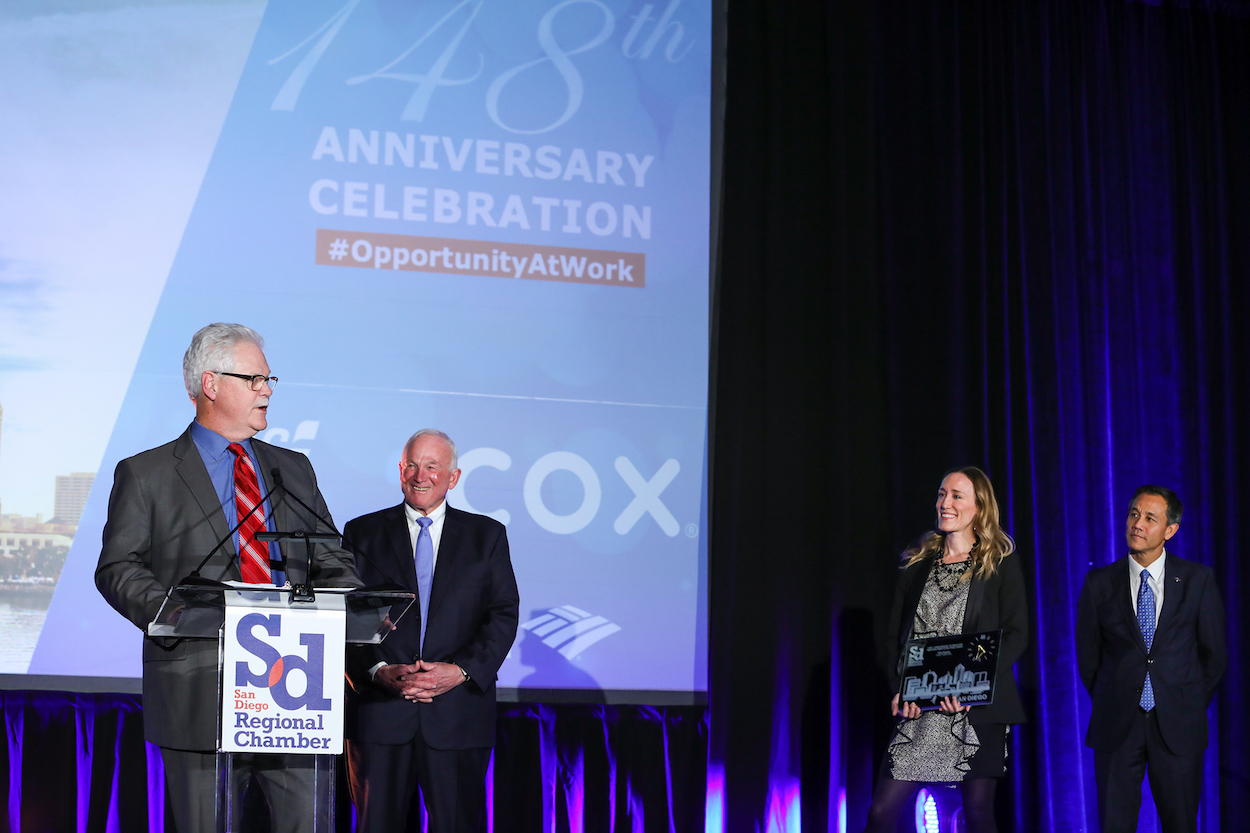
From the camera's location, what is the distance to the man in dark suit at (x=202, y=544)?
2.41m

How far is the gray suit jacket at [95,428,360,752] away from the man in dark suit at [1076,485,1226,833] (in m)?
3.03

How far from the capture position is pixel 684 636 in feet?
16.0

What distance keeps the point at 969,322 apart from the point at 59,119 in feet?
13.3

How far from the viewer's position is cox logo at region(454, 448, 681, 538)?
4688 millimetres

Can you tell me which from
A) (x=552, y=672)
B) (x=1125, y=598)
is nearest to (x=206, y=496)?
(x=552, y=672)

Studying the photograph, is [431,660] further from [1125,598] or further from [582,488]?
[1125,598]

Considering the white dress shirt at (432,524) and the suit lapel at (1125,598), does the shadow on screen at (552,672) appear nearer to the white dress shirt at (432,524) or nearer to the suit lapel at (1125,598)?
the white dress shirt at (432,524)

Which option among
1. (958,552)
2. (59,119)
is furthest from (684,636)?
(59,119)

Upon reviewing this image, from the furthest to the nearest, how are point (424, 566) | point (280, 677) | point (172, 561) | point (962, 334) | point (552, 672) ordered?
1. point (962, 334)
2. point (552, 672)
3. point (424, 566)
4. point (172, 561)
5. point (280, 677)

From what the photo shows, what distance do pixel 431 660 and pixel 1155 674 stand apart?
2639 mm

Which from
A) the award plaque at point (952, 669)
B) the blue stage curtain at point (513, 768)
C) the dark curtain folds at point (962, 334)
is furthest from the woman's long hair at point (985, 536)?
the blue stage curtain at point (513, 768)

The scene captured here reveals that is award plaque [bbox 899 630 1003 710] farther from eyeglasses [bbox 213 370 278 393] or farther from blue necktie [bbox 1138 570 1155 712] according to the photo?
eyeglasses [bbox 213 370 278 393]

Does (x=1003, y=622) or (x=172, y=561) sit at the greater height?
(x=172, y=561)

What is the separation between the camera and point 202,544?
2578 mm
